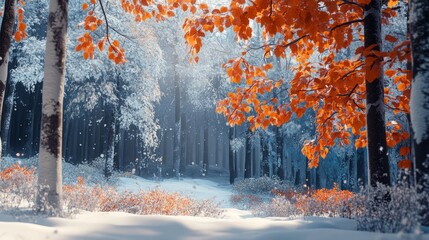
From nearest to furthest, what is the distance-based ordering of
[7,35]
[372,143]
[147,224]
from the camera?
[147,224], [372,143], [7,35]

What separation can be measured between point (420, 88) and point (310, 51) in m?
3.55

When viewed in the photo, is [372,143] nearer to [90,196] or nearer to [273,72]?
[90,196]

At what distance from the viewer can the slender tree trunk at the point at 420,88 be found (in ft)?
11.7

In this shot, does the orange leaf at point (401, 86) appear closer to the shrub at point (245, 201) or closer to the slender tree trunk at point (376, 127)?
the slender tree trunk at point (376, 127)

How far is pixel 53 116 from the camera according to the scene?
208 inches

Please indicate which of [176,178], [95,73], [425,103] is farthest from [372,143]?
[176,178]

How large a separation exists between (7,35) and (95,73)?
13.0 m

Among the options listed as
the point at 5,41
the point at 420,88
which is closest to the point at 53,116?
the point at 5,41

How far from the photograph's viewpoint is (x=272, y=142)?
29516 millimetres

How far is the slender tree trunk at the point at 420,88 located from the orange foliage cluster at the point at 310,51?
21.3 inches

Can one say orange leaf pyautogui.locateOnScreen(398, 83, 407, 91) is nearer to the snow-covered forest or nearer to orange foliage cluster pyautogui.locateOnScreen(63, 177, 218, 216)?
the snow-covered forest

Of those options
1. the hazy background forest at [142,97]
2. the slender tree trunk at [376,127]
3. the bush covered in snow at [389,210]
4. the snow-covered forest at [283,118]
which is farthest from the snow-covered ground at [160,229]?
the hazy background forest at [142,97]

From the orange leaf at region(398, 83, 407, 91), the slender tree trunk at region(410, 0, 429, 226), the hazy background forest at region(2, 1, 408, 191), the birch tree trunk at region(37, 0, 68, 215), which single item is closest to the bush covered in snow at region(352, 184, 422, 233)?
the slender tree trunk at region(410, 0, 429, 226)

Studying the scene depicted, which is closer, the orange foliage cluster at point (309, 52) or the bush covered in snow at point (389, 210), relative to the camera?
the bush covered in snow at point (389, 210)
